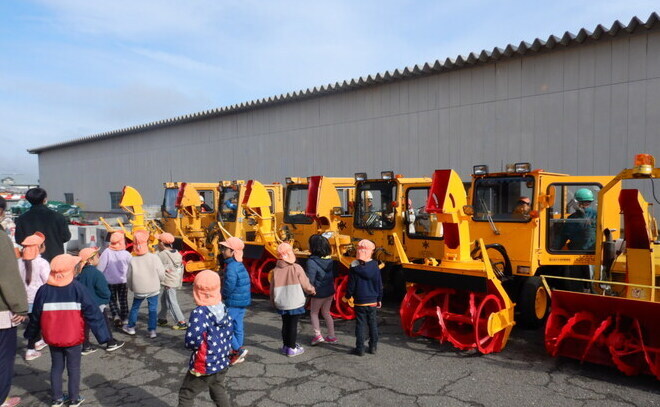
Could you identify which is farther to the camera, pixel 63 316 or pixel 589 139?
pixel 589 139

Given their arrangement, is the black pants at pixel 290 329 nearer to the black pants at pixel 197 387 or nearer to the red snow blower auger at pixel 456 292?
the red snow blower auger at pixel 456 292

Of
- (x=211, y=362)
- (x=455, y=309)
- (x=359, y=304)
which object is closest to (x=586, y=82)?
(x=455, y=309)

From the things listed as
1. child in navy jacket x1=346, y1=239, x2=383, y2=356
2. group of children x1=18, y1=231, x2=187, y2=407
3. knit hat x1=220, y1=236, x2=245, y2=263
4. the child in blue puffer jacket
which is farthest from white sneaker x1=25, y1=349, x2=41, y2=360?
child in navy jacket x1=346, y1=239, x2=383, y2=356

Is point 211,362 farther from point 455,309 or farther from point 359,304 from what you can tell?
point 455,309

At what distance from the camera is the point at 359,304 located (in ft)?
18.4

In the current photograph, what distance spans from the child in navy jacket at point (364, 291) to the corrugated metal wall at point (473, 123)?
20.8 ft

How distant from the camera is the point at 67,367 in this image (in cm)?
A: 429

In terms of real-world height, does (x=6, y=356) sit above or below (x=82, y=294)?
below

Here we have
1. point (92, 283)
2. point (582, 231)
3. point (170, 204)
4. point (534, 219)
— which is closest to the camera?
point (92, 283)

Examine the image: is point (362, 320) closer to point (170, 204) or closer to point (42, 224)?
point (42, 224)

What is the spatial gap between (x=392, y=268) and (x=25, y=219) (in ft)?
18.0

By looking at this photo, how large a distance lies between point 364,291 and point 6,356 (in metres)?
3.55

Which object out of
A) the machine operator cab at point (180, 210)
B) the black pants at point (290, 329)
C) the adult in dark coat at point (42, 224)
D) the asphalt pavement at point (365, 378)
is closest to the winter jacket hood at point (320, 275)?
the black pants at point (290, 329)

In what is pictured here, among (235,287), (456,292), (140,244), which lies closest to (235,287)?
(235,287)
